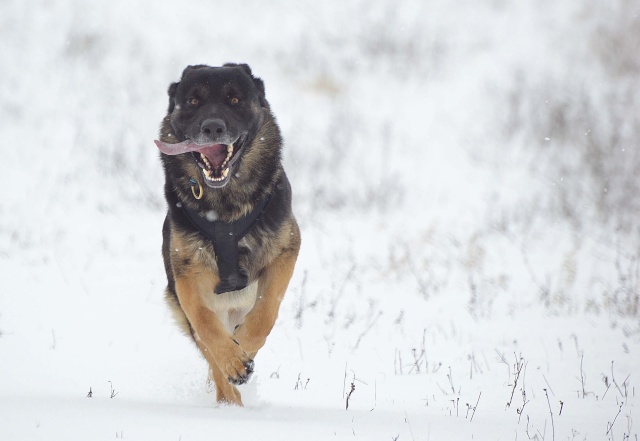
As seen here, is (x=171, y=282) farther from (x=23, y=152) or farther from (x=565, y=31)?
(x=565, y=31)

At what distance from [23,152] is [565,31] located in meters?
12.8

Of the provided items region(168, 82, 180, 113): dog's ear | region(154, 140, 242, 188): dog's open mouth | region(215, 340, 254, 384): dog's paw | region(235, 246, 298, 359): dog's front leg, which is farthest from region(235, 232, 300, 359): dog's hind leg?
region(168, 82, 180, 113): dog's ear

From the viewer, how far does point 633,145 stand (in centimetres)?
1103

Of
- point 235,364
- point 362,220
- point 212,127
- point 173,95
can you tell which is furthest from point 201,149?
point 362,220

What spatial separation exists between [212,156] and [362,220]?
6.18 m

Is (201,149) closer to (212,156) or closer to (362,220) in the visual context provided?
(212,156)

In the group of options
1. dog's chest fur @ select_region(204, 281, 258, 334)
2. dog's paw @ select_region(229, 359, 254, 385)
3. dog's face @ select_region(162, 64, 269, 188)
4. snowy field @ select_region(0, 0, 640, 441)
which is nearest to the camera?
dog's paw @ select_region(229, 359, 254, 385)

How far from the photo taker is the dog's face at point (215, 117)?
A: 155 inches

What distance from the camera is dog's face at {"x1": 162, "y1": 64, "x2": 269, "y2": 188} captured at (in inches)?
155

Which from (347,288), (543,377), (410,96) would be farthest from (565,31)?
(543,377)

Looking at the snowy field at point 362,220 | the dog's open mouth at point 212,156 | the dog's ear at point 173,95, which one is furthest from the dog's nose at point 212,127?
the snowy field at point 362,220

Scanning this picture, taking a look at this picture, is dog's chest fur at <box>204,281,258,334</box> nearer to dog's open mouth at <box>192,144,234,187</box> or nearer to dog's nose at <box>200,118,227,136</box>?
dog's open mouth at <box>192,144,234,187</box>

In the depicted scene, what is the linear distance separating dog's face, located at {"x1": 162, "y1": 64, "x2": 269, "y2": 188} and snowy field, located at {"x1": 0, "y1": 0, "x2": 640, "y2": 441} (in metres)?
1.38

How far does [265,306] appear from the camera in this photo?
4.06m
